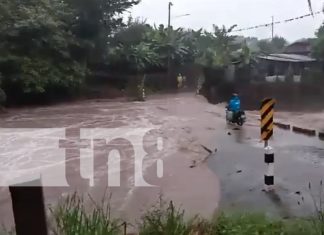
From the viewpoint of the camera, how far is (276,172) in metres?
8.23

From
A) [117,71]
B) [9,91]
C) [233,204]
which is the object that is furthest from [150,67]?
[233,204]

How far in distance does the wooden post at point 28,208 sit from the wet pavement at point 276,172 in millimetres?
4232

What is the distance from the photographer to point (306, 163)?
909 centimetres

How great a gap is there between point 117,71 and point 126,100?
16.3ft

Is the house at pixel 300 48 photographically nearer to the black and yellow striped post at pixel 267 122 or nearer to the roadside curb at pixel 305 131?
the roadside curb at pixel 305 131

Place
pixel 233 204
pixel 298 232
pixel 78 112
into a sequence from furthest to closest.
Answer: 1. pixel 78 112
2. pixel 233 204
3. pixel 298 232

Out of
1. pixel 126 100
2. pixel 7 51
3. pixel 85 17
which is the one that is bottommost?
pixel 126 100

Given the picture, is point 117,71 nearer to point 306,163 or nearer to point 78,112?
point 78,112

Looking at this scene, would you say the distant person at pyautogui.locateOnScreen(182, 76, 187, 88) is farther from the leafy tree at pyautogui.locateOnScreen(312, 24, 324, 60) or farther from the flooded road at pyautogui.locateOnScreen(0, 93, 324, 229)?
the flooded road at pyautogui.locateOnScreen(0, 93, 324, 229)

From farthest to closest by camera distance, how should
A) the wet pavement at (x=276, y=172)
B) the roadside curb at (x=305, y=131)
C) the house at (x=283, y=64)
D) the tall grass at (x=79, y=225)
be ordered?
the house at (x=283, y=64), the roadside curb at (x=305, y=131), the wet pavement at (x=276, y=172), the tall grass at (x=79, y=225)

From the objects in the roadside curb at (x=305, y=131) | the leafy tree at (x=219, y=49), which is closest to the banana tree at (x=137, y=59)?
the leafy tree at (x=219, y=49)

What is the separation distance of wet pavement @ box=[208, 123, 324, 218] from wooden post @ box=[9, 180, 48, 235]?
423 cm

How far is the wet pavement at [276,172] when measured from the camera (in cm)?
623

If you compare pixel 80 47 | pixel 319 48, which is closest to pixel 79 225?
pixel 80 47
